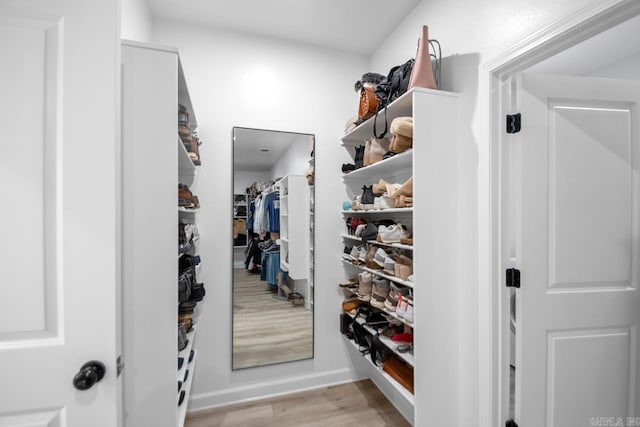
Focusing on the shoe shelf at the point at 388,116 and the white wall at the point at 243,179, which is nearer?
the shoe shelf at the point at 388,116

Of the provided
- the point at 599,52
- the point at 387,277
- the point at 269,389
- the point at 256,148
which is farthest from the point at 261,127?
the point at 599,52

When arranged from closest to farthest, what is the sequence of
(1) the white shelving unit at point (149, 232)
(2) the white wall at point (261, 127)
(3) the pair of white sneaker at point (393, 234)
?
(1) the white shelving unit at point (149, 232) → (3) the pair of white sneaker at point (393, 234) → (2) the white wall at point (261, 127)

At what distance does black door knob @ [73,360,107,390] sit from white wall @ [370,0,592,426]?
5.11 ft

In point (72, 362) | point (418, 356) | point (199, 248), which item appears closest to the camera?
point (72, 362)

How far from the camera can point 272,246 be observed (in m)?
2.24

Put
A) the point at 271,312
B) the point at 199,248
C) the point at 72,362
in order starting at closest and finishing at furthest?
the point at 72,362 < the point at 199,248 < the point at 271,312

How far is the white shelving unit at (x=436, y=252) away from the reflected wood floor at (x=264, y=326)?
0.96 m

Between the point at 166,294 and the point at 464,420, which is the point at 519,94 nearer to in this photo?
the point at 464,420

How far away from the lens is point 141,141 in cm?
109

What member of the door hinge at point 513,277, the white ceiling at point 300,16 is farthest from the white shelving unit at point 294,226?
the door hinge at point 513,277

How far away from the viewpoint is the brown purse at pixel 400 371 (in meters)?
1.62

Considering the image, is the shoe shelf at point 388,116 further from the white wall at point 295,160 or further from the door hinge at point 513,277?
the door hinge at point 513,277

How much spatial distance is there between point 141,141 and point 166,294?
61cm

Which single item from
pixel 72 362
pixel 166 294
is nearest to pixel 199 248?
pixel 166 294
